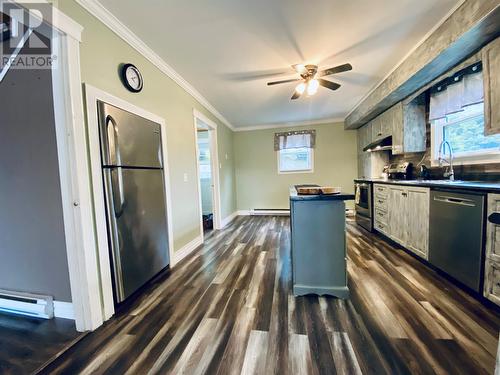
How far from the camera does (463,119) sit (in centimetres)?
246

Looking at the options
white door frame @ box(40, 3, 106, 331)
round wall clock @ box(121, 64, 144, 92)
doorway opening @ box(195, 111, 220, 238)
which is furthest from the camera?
doorway opening @ box(195, 111, 220, 238)

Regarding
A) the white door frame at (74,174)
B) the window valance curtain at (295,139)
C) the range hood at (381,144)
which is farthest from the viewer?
the window valance curtain at (295,139)

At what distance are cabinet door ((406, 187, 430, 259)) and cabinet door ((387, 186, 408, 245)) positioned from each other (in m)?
0.08

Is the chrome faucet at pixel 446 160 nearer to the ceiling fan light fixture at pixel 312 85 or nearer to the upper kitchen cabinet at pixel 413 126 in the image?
the upper kitchen cabinet at pixel 413 126

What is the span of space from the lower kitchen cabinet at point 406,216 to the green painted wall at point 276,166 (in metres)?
2.07

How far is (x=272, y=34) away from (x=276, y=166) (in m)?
3.77

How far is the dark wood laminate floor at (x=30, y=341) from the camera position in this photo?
1.22 m

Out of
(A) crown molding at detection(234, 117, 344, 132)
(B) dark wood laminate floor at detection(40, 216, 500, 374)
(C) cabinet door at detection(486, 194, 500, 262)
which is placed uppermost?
(A) crown molding at detection(234, 117, 344, 132)

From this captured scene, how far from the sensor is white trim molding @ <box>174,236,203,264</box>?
2.69 m

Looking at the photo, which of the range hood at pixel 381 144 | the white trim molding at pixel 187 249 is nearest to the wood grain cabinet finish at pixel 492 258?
the range hood at pixel 381 144

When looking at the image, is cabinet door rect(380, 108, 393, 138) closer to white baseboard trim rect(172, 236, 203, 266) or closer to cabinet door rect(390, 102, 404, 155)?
cabinet door rect(390, 102, 404, 155)

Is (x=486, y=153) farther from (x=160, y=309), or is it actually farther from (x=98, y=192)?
(x=98, y=192)

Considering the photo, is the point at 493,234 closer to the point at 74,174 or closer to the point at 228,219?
the point at 74,174

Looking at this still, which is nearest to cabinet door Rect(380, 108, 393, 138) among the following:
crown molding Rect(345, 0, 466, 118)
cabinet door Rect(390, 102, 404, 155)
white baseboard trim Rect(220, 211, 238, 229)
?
cabinet door Rect(390, 102, 404, 155)
